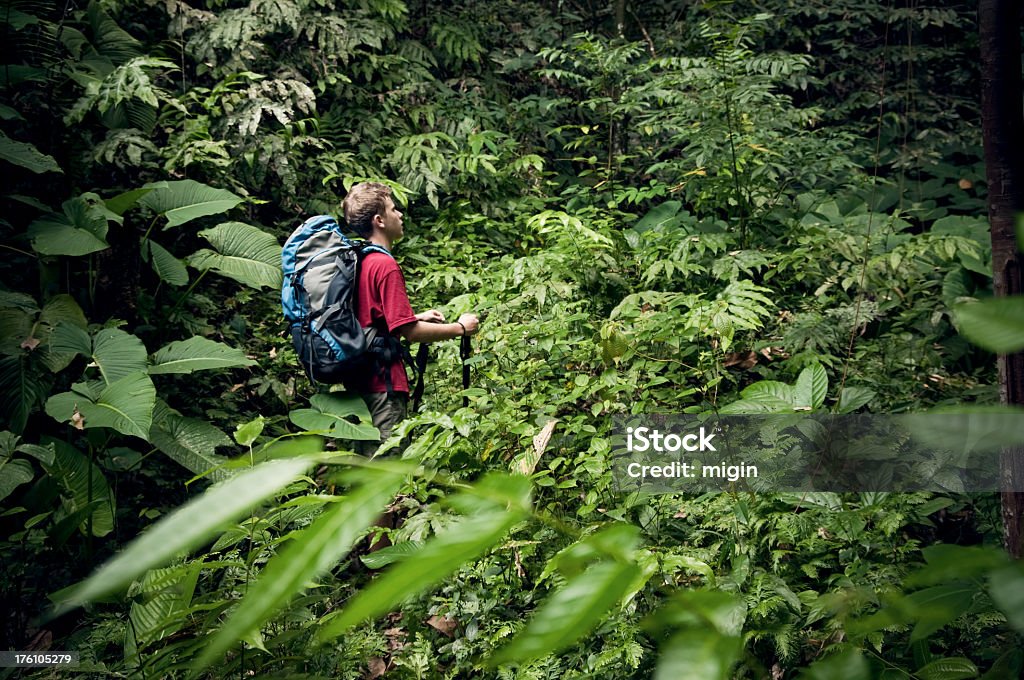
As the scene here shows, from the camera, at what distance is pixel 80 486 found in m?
3.17

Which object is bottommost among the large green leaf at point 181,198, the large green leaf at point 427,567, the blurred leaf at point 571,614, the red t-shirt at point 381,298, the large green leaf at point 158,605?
the large green leaf at point 158,605

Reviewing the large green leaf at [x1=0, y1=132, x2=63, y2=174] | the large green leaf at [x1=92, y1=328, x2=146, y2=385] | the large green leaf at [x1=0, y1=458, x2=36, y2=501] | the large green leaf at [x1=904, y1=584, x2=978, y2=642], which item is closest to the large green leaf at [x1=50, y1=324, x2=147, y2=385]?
the large green leaf at [x1=92, y1=328, x2=146, y2=385]

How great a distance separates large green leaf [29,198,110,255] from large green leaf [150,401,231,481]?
38.5 inches

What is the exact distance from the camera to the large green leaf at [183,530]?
0.88 ft

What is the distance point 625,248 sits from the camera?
16.4 feet

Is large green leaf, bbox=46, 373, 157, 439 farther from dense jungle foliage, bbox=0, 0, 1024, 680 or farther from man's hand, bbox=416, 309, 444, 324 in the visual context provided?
man's hand, bbox=416, 309, 444, 324

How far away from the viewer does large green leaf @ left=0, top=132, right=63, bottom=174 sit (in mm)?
3982

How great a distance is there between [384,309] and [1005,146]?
2.62 m

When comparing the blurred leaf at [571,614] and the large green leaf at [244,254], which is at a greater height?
the blurred leaf at [571,614]

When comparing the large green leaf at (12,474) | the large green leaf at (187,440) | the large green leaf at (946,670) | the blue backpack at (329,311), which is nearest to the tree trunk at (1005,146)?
the large green leaf at (946,670)

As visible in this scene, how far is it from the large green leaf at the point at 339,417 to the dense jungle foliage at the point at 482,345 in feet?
0.07

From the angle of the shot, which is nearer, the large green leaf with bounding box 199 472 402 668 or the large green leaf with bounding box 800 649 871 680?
the large green leaf with bounding box 199 472 402 668

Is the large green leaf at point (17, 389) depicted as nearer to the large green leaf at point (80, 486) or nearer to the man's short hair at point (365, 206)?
the large green leaf at point (80, 486)

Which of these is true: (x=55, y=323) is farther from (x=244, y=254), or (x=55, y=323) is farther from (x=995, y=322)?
(x=995, y=322)
